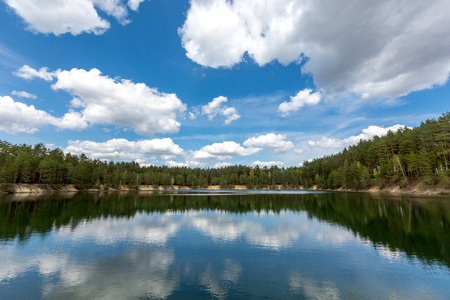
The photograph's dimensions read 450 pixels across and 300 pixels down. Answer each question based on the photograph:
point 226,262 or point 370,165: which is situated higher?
point 370,165

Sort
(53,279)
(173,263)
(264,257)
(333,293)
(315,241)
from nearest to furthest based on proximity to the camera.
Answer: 1. (333,293)
2. (53,279)
3. (173,263)
4. (264,257)
5. (315,241)

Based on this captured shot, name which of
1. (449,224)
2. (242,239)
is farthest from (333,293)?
(449,224)

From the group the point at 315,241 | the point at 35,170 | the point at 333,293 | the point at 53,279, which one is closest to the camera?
the point at 333,293

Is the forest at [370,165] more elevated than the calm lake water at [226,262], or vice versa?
the forest at [370,165]

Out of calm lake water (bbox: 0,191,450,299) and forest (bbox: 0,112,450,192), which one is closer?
calm lake water (bbox: 0,191,450,299)

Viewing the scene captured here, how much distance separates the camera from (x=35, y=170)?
11712 cm

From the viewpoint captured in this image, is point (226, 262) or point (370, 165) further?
point (370, 165)

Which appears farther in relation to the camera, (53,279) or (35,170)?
(35,170)

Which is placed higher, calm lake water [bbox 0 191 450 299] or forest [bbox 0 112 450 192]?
forest [bbox 0 112 450 192]

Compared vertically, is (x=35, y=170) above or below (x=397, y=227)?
above

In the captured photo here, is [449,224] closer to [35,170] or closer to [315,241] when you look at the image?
[315,241]

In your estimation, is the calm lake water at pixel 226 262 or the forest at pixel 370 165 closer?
the calm lake water at pixel 226 262

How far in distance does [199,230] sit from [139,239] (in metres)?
8.71

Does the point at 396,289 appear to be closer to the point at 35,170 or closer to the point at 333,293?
the point at 333,293
